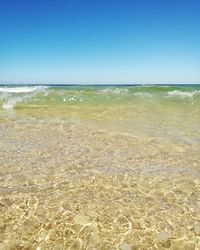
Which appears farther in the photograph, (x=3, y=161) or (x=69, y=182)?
(x=3, y=161)

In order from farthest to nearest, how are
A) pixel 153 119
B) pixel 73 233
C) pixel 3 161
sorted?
pixel 153 119, pixel 3 161, pixel 73 233

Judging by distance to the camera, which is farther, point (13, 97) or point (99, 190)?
point (13, 97)

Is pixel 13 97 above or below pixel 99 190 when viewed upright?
below

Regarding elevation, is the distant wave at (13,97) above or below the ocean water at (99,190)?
below

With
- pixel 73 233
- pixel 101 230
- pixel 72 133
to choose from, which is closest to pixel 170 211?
pixel 101 230

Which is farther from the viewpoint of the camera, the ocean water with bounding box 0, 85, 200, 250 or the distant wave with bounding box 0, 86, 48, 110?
the distant wave with bounding box 0, 86, 48, 110

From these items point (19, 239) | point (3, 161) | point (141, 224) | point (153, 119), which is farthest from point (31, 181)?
point (153, 119)

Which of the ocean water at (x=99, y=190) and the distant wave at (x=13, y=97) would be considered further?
the distant wave at (x=13, y=97)

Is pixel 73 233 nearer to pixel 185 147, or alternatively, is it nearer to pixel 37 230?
pixel 37 230

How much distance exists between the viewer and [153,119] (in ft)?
41.0

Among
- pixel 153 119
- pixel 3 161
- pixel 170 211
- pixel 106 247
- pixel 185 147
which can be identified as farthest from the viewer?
pixel 153 119

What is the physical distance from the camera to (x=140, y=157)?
22.8 ft

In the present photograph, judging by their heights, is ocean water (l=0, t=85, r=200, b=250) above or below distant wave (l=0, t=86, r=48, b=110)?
above

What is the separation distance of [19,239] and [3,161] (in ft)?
10.1
